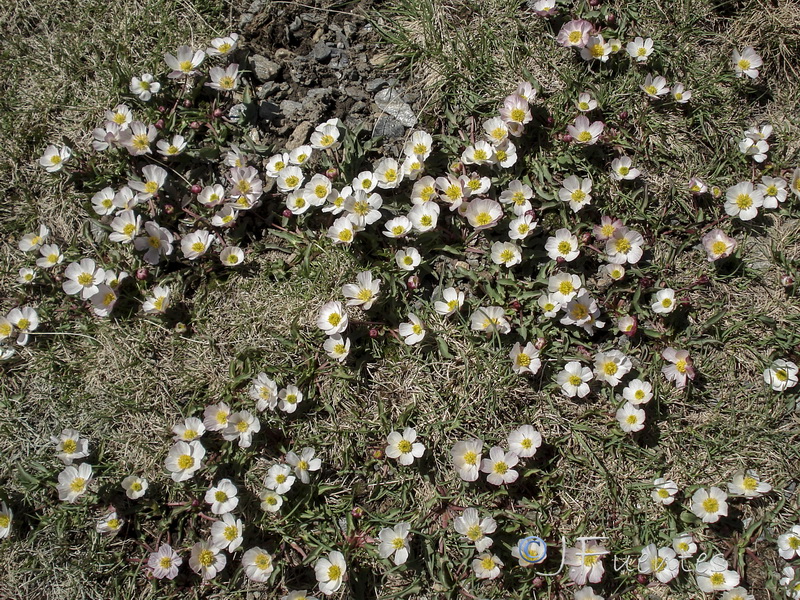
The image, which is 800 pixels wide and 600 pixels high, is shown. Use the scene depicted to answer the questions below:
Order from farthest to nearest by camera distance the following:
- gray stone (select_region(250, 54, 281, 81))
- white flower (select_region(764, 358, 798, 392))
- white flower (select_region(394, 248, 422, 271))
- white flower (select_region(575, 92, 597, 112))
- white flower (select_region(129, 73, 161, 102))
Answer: gray stone (select_region(250, 54, 281, 81)) < white flower (select_region(129, 73, 161, 102)) < white flower (select_region(575, 92, 597, 112)) < white flower (select_region(394, 248, 422, 271)) < white flower (select_region(764, 358, 798, 392))

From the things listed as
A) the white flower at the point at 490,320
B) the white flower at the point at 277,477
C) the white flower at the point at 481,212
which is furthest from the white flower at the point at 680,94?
the white flower at the point at 277,477

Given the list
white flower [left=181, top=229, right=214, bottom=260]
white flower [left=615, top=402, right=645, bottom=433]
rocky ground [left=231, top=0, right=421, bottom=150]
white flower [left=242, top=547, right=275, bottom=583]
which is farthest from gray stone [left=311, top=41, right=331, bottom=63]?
white flower [left=242, top=547, right=275, bottom=583]

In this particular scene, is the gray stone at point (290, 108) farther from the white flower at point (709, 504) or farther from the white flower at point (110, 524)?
the white flower at point (709, 504)

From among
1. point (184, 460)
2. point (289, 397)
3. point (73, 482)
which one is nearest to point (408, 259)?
point (289, 397)

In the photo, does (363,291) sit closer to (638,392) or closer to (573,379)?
(573,379)

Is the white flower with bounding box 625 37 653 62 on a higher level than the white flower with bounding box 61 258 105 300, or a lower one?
higher

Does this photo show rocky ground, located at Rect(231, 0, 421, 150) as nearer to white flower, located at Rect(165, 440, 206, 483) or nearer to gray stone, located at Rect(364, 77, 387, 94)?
gray stone, located at Rect(364, 77, 387, 94)

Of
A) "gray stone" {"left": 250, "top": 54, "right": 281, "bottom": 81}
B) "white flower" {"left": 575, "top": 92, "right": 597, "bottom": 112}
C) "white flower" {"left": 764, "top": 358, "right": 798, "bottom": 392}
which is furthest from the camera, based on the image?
"gray stone" {"left": 250, "top": 54, "right": 281, "bottom": 81}
